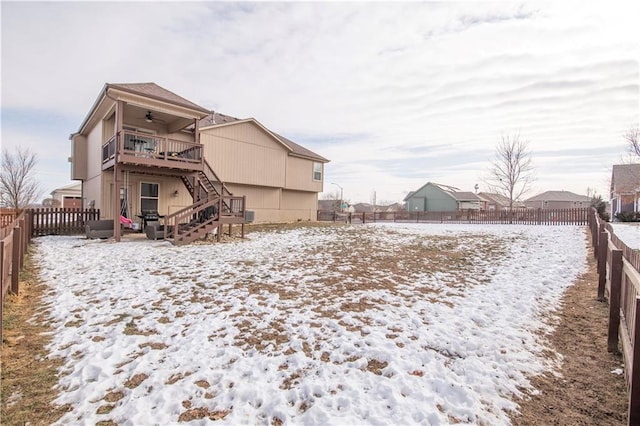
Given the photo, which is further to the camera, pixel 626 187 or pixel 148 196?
pixel 626 187

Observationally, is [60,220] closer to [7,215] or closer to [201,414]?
[7,215]

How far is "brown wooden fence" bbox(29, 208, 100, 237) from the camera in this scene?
13.0 metres

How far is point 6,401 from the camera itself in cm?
283

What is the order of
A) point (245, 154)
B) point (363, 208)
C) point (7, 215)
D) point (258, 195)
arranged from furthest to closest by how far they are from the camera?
point (363, 208)
point (258, 195)
point (245, 154)
point (7, 215)

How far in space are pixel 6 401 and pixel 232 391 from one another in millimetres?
2054

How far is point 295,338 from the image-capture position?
404 cm

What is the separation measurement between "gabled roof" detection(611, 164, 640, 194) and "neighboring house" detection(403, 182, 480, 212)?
19742mm

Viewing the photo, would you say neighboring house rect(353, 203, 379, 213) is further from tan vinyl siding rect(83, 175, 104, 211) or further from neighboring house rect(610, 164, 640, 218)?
tan vinyl siding rect(83, 175, 104, 211)

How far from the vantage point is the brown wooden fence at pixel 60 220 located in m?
13.0

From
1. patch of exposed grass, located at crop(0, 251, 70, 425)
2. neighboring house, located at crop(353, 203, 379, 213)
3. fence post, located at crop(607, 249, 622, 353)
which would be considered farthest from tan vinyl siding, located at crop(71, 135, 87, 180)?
neighboring house, located at crop(353, 203, 379, 213)

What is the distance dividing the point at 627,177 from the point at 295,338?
35.7m

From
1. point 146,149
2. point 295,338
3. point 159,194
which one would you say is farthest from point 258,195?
point 295,338

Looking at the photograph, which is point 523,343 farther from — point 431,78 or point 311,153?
point 311,153

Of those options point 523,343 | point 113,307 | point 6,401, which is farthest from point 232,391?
Answer: point 523,343
